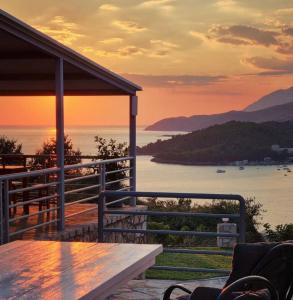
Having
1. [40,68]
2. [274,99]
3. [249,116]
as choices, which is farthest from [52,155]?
[274,99]

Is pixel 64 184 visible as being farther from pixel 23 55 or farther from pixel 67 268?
pixel 67 268

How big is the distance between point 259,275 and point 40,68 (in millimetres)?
6323

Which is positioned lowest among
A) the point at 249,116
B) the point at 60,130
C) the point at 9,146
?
the point at 9,146

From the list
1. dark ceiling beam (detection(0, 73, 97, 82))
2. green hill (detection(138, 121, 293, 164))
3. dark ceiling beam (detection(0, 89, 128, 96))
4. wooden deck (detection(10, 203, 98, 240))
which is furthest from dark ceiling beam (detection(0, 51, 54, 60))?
green hill (detection(138, 121, 293, 164))

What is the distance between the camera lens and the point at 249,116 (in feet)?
104

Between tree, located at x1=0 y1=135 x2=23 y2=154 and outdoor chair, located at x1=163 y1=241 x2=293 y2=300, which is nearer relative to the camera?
outdoor chair, located at x1=163 y1=241 x2=293 y2=300

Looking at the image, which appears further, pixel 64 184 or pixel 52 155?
pixel 52 155

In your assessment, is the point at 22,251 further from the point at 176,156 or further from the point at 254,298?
the point at 176,156

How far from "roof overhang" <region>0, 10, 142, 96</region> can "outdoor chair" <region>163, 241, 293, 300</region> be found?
3.76 metres

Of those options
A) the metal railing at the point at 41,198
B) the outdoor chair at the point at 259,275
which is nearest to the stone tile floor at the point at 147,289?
the metal railing at the point at 41,198

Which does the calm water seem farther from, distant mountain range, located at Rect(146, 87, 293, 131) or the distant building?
the distant building

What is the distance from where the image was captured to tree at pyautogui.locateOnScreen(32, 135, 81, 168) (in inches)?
484

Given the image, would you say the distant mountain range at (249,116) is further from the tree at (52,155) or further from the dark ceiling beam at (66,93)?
the dark ceiling beam at (66,93)

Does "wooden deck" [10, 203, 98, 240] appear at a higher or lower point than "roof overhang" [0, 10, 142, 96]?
lower
